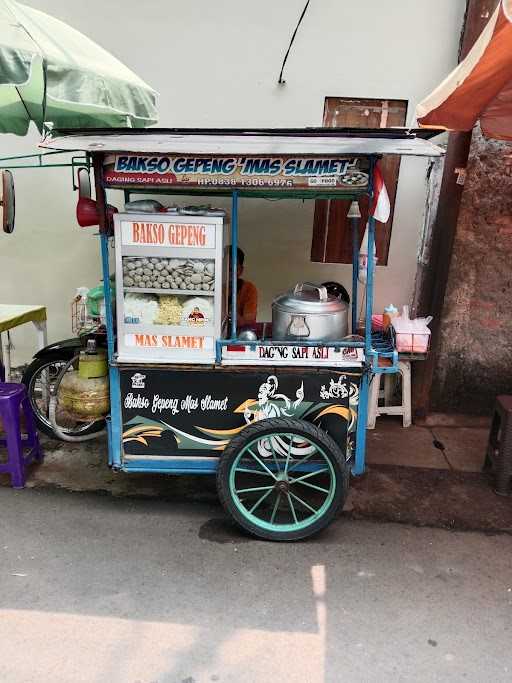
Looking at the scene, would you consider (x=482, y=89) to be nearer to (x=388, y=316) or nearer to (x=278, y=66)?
(x=388, y=316)

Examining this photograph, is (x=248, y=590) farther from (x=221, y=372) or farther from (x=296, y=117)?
(x=296, y=117)

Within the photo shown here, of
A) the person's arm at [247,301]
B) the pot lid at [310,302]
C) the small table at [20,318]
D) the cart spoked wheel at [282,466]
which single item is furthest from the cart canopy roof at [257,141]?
the small table at [20,318]

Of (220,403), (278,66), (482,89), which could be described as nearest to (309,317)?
(220,403)

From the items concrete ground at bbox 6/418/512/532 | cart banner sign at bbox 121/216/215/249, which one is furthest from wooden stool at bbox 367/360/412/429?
cart banner sign at bbox 121/216/215/249

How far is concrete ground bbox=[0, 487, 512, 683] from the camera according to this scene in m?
2.19

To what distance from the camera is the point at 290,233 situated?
4699 mm

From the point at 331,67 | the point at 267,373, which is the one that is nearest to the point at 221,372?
the point at 267,373

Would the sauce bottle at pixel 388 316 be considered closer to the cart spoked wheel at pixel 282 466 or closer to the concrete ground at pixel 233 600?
the cart spoked wheel at pixel 282 466

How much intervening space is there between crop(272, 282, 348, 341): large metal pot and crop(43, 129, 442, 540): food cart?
0.04 feet

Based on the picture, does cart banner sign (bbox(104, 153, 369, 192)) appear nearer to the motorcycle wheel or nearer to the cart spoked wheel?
the cart spoked wheel

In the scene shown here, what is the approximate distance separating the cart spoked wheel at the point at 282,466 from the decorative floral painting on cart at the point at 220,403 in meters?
0.14

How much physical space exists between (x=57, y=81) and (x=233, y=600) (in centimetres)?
296

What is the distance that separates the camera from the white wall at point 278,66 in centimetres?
426

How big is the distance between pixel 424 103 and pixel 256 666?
2.83 meters
